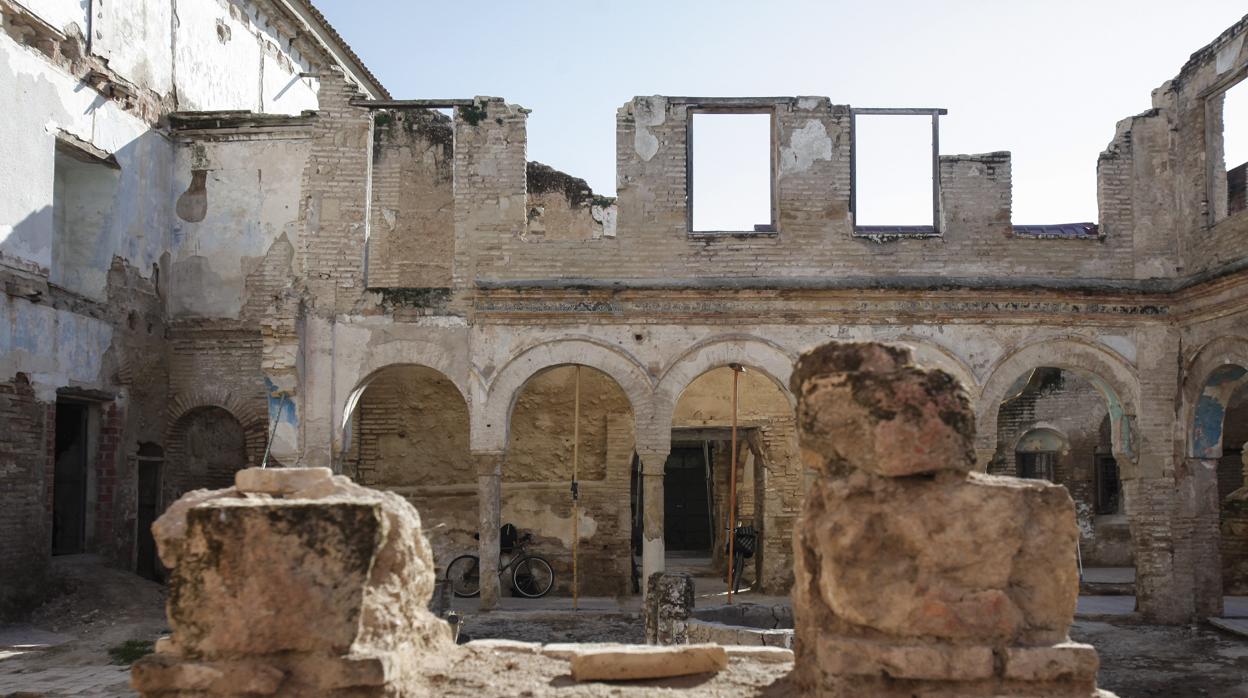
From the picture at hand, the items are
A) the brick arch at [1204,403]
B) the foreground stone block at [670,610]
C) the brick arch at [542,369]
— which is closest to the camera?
the foreground stone block at [670,610]

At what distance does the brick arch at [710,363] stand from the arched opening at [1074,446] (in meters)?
7.08

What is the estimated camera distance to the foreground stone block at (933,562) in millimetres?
4434

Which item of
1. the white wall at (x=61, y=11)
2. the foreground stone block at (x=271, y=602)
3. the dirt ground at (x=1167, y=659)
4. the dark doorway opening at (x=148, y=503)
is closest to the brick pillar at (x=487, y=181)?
the white wall at (x=61, y=11)

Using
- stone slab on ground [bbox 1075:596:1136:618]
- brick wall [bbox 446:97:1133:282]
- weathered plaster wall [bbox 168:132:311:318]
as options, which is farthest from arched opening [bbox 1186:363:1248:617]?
weathered plaster wall [bbox 168:132:311:318]

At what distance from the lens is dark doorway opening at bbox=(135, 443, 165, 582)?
15.4m

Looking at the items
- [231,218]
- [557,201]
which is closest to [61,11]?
[231,218]

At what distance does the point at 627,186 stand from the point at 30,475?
25.6 ft

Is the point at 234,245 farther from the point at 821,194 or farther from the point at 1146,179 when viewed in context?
the point at 1146,179

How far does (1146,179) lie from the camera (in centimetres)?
1362

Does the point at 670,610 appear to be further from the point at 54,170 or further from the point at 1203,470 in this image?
the point at 54,170

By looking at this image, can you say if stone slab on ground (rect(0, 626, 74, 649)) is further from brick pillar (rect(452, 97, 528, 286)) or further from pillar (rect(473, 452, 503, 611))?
brick pillar (rect(452, 97, 528, 286))

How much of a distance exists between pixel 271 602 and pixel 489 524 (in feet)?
27.6

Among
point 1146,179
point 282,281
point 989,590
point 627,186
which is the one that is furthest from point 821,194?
point 989,590

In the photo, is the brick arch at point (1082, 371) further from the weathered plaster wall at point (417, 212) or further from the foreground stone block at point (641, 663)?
the weathered plaster wall at point (417, 212)
